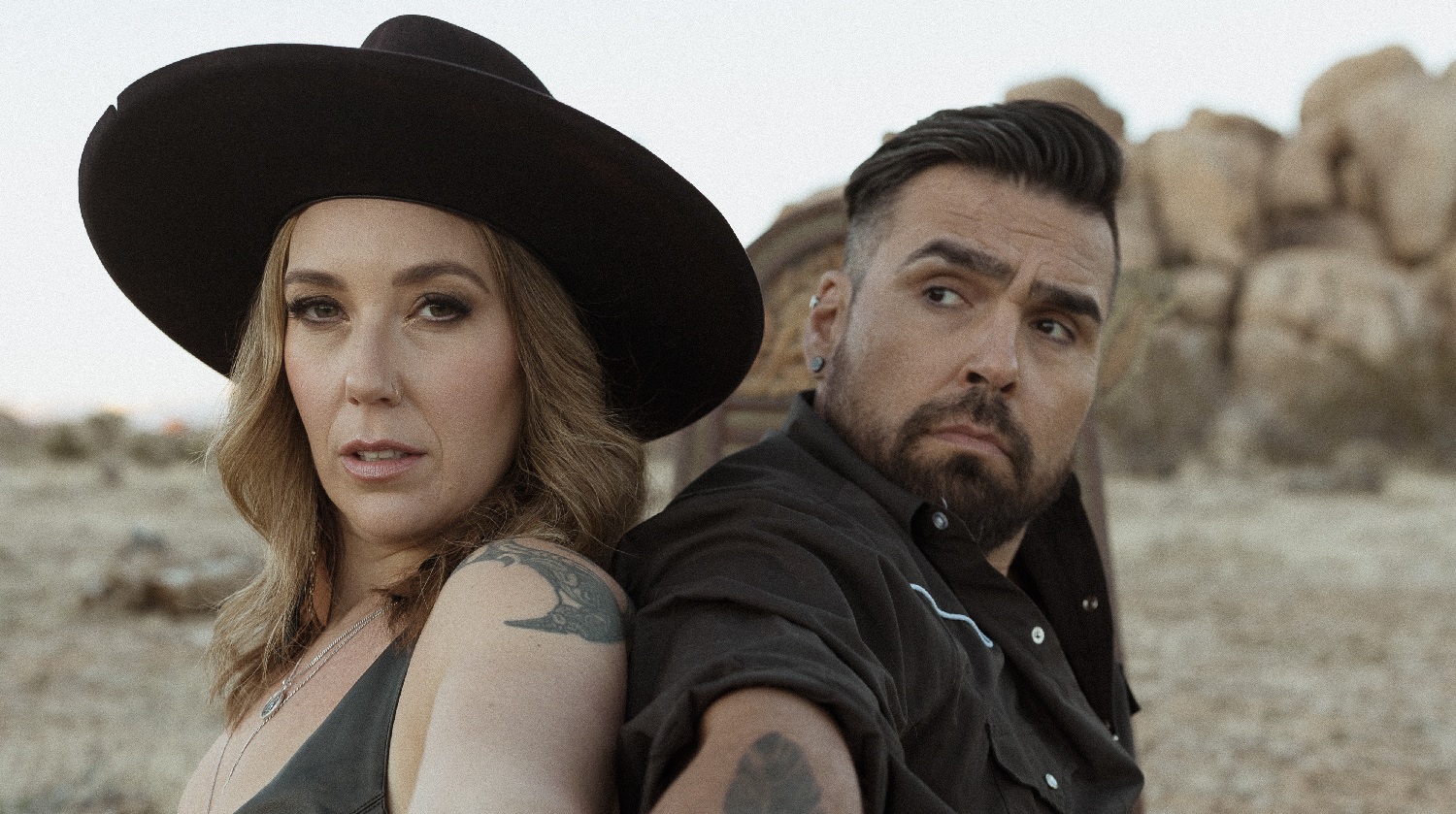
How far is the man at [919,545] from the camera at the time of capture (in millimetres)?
1371

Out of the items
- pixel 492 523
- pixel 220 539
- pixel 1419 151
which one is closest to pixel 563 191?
pixel 492 523

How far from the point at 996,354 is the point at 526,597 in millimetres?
1033

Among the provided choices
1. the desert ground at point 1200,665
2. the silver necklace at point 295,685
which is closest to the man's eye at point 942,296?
the silver necklace at point 295,685

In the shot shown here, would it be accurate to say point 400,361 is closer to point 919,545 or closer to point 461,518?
point 461,518

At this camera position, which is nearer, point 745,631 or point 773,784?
point 773,784

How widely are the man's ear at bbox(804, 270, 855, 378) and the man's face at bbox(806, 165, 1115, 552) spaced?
0.08ft

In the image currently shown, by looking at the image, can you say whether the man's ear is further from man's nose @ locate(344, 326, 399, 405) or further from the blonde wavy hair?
man's nose @ locate(344, 326, 399, 405)

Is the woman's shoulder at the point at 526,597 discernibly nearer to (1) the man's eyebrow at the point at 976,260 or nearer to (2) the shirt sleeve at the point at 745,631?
(2) the shirt sleeve at the point at 745,631

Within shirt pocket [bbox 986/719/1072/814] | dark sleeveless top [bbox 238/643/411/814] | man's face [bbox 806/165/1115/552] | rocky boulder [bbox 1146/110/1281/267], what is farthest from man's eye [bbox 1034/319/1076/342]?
rocky boulder [bbox 1146/110/1281/267]

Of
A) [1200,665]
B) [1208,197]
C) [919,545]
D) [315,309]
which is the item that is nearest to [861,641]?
[919,545]

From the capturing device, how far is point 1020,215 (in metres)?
2.35

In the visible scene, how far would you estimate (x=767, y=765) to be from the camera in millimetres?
1285

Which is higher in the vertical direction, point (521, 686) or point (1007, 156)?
point (1007, 156)

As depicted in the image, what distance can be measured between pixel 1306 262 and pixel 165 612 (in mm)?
26994
